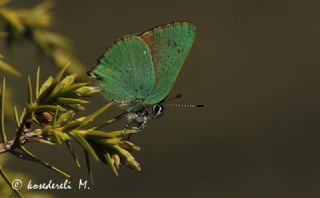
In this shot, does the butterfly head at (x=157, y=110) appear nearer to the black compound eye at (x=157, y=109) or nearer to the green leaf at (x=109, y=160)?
the black compound eye at (x=157, y=109)

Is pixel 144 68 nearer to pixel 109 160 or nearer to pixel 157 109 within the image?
pixel 157 109

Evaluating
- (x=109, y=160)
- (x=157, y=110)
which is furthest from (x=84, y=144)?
(x=157, y=110)

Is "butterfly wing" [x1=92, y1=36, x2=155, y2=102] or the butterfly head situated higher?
"butterfly wing" [x1=92, y1=36, x2=155, y2=102]

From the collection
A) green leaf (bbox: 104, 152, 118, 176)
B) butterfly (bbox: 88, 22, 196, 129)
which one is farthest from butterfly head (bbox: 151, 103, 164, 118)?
green leaf (bbox: 104, 152, 118, 176)

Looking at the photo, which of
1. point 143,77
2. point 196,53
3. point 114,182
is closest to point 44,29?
point 143,77

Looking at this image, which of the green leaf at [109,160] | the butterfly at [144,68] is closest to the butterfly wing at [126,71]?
the butterfly at [144,68]

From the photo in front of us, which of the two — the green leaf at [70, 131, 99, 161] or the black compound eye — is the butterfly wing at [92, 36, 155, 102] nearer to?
the black compound eye

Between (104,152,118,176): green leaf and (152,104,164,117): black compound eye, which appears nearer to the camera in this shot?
(104,152,118,176): green leaf
